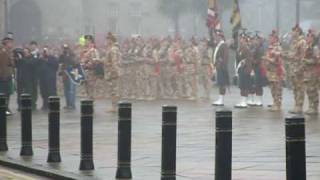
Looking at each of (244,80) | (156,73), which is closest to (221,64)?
(244,80)

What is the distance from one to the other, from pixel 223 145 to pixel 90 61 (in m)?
15.2

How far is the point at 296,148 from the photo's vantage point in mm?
7543

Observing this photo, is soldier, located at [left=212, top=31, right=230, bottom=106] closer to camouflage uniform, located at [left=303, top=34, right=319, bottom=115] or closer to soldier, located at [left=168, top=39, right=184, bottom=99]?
soldier, located at [left=168, top=39, right=184, bottom=99]

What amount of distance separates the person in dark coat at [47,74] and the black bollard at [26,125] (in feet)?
34.2

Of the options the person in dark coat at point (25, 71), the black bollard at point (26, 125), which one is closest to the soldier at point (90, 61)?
the person in dark coat at point (25, 71)

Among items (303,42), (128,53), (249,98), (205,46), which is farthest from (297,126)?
(128,53)

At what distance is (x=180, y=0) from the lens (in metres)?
56.8

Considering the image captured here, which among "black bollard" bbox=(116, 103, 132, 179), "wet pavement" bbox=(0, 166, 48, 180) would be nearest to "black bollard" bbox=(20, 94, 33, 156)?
"wet pavement" bbox=(0, 166, 48, 180)

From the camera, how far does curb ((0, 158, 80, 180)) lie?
430 inches

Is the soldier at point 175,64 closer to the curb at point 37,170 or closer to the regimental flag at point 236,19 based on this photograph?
the regimental flag at point 236,19

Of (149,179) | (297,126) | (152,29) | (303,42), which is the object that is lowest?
(149,179)

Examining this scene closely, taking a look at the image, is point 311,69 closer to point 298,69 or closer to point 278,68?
point 298,69

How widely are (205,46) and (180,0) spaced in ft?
97.2

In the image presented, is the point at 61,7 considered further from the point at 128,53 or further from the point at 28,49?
the point at 28,49
